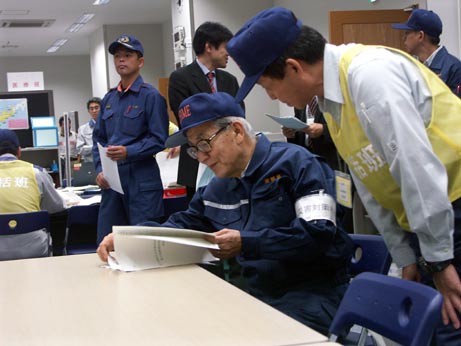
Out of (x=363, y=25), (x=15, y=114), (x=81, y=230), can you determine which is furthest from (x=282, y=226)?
(x=15, y=114)

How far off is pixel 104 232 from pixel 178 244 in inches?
78.0

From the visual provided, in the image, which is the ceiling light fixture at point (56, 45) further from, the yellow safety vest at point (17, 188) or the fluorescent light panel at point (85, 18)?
the yellow safety vest at point (17, 188)

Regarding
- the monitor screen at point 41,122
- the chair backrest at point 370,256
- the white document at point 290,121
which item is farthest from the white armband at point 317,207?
the monitor screen at point 41,122

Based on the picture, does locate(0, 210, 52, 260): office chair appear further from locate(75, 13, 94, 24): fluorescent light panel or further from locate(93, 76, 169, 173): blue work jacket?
locate(75, 13, 94, 24): fluorescent light panel

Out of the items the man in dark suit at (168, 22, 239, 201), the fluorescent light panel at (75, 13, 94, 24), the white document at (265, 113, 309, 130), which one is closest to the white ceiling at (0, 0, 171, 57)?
the fluorescent light panel at (75, 13, 94, 24)

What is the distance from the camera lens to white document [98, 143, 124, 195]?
383 centimetres

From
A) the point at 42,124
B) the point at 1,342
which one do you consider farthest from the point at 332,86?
the point at 42,124

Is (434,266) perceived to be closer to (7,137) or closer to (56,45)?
(7,137)

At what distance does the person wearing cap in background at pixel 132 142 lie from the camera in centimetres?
391

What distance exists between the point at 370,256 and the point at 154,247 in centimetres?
69

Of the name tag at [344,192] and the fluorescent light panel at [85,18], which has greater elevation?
the fluorescent light panel at [85,18]

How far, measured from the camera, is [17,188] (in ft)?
12.8

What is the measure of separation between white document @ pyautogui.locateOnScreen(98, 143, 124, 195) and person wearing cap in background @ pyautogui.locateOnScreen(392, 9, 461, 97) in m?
2.11

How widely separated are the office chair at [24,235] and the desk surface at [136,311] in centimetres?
167
